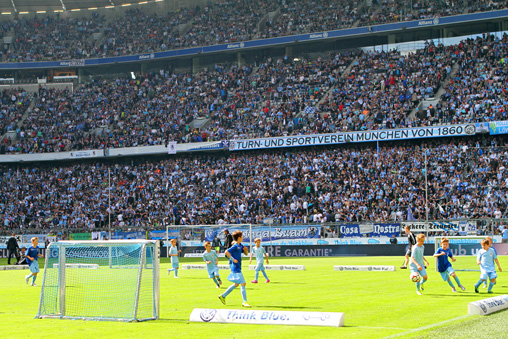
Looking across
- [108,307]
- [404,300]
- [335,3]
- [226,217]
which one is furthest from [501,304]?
[335,3]

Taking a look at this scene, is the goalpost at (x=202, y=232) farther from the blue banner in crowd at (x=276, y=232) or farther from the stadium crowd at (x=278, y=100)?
the stadium crowd at (x=278, y=100)

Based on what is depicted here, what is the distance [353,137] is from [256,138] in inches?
334

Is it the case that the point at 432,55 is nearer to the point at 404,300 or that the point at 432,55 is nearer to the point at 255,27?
the point at 255,27

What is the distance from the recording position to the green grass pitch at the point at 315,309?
12.8m

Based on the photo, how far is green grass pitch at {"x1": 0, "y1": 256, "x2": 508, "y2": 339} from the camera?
1281cm

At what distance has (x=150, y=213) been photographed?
2244 inches

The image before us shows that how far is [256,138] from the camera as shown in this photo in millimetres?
57344

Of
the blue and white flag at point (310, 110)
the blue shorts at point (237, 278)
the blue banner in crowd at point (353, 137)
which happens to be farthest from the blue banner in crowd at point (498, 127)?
the blue shorts at point (237, 278)

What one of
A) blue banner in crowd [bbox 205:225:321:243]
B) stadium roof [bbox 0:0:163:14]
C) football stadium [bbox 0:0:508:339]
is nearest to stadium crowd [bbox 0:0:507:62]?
football stadium [bbox 0:0:508:339]

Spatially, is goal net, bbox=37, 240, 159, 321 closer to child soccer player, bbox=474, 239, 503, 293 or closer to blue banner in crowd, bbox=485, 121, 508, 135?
child soccer player, bbox=474, 239, 503, 293

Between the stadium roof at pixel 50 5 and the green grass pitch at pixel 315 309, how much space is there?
5773cm

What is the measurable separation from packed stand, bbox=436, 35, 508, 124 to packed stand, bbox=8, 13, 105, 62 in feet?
130

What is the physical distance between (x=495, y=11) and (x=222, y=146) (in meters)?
25.2

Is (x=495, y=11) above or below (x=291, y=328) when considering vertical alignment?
above
